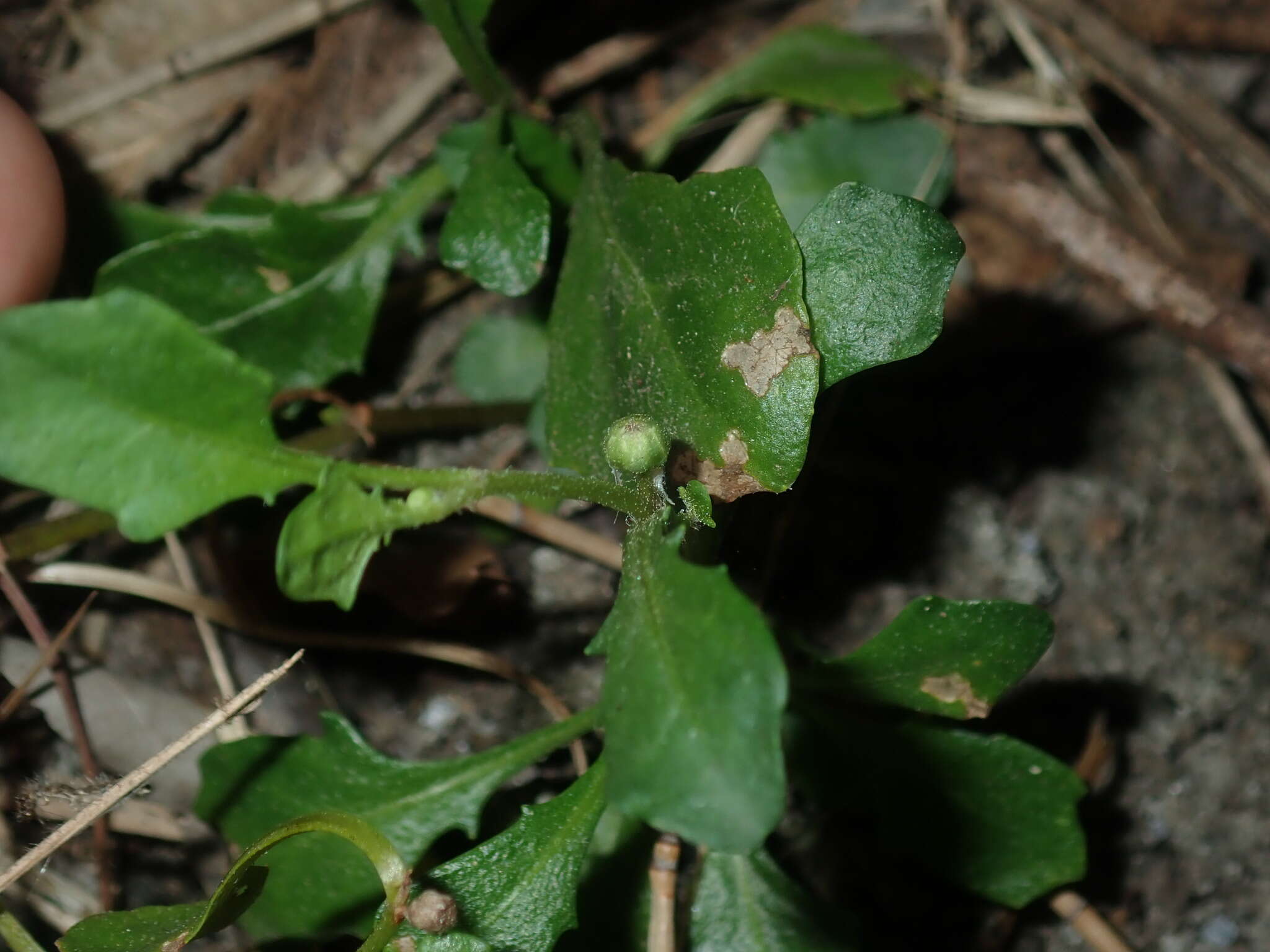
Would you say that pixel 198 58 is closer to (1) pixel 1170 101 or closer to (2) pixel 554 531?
(2) pixel 554 531

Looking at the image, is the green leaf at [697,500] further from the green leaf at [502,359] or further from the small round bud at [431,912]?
the green leaf at [502,359]

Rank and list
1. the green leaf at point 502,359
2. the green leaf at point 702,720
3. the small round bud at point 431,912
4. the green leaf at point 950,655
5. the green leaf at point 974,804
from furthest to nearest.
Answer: the green leaf at point 502,359, the green leaf at point 974,804, the green leaf at point 950,655, the small round bud at point 431,912, the green leaf at point 702,720

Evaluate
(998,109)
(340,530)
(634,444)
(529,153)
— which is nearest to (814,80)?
(998,109)

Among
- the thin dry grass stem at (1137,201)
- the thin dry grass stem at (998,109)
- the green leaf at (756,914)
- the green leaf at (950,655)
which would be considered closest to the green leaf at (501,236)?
the green leaf at (950,655)

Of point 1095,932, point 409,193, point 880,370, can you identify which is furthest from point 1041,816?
point 409,193

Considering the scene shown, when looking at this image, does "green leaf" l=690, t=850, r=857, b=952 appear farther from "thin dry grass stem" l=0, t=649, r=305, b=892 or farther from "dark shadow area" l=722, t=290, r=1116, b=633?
"thin dry grass stem" l=0, t=649, r=305, b=892
